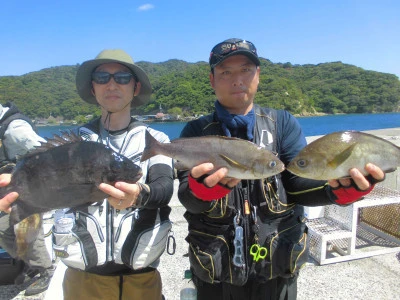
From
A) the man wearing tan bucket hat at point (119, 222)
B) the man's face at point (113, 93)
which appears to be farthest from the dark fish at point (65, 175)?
the man's face at point (113, 93)

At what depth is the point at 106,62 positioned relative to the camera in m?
2.95

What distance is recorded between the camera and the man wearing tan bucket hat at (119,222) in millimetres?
2641

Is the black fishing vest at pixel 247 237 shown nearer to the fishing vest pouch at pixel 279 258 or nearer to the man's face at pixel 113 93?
the fishing vest pouch at pixel 279 258

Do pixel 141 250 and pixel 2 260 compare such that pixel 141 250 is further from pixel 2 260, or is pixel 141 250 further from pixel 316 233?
pixel 316 233

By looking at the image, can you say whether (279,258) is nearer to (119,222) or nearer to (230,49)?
(119,222)

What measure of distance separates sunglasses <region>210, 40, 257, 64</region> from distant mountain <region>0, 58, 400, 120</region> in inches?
2382

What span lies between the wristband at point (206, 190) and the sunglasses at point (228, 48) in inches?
41.3

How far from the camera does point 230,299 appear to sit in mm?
2592

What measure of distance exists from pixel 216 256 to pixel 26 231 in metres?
1.60

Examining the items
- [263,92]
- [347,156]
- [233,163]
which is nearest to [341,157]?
[347,156]

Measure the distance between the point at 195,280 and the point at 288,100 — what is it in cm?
9141

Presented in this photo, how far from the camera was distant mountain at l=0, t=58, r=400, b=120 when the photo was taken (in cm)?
6341

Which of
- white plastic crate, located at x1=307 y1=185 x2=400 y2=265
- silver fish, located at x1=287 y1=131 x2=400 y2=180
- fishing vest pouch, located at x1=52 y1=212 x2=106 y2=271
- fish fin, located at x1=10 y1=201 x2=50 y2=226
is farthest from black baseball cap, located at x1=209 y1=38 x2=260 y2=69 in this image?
white plastic crate, located at x1=307 y1=185 x2=400 y2=265

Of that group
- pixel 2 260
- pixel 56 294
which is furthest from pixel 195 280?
pixel 2 260
